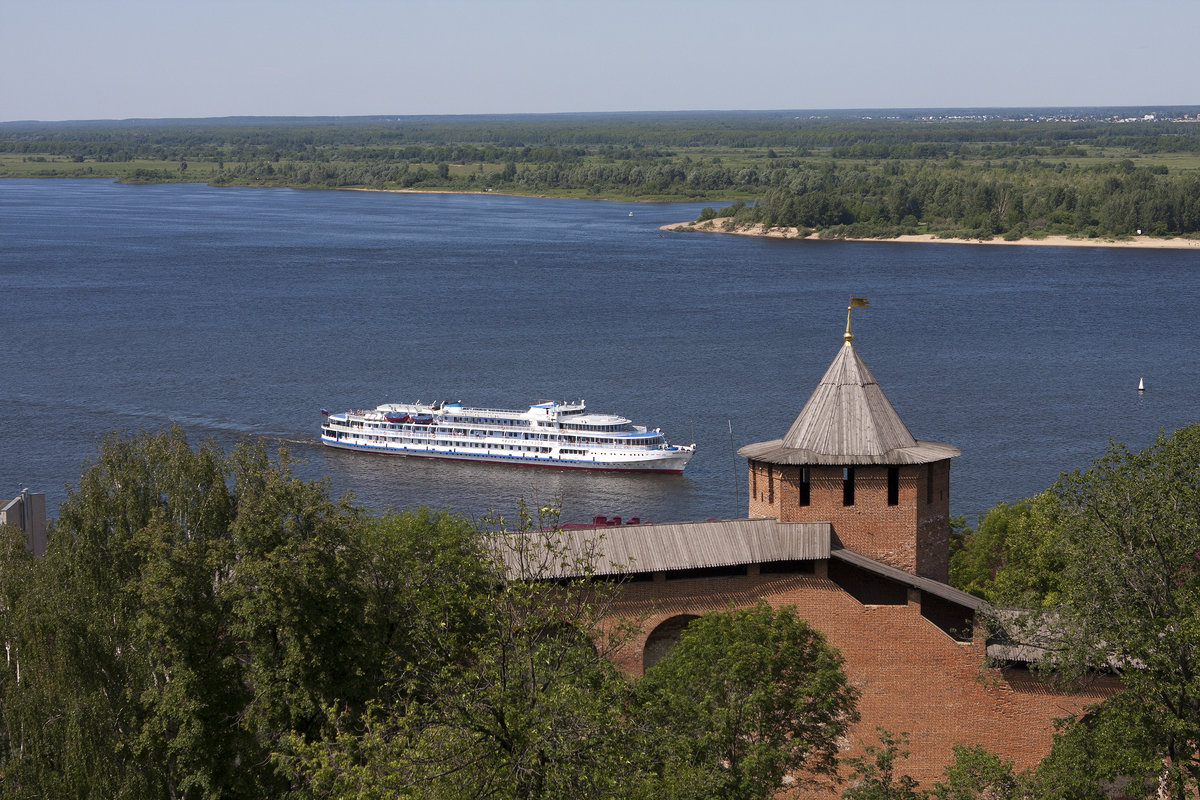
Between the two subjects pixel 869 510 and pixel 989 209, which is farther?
pixel 989 209

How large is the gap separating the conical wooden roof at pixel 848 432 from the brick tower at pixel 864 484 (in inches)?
0.6

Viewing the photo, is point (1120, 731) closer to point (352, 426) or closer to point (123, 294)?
point (352, 426)

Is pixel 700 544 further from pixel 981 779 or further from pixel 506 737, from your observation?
pixel 506 737

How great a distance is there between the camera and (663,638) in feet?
71.8

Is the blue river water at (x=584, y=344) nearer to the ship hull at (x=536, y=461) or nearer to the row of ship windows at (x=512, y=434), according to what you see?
the ship hull at (x=536, y=461)

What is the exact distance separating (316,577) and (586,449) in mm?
43151

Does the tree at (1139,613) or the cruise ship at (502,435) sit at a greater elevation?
the tree at (1139,613)

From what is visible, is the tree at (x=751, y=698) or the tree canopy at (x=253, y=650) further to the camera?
the tree canopy at (x=253, y=650)

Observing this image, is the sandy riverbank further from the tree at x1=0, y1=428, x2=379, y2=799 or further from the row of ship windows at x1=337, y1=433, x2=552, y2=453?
the tree at x1=0, y1=428, x2=379, y2=799

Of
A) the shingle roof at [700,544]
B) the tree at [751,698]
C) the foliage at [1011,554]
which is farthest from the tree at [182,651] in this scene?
the foliage at [1011,554]

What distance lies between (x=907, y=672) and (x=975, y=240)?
121673mm

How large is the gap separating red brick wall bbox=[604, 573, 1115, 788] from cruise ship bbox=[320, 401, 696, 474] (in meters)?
37.4

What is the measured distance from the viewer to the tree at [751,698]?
16703 mm

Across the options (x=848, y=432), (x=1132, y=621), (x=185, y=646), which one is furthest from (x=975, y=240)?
(x=185, y=646)
